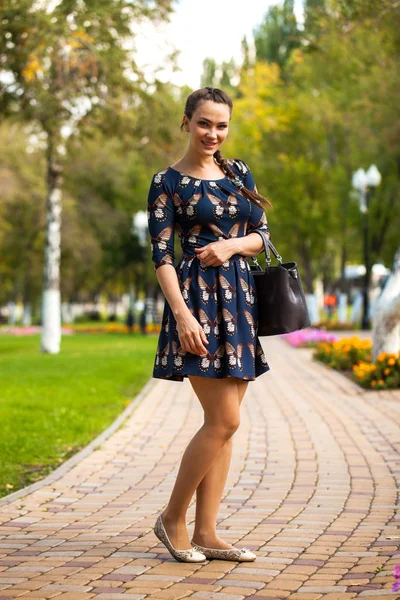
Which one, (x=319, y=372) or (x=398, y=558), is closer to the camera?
(x=398, y=558)

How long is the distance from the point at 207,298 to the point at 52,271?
63.3ft

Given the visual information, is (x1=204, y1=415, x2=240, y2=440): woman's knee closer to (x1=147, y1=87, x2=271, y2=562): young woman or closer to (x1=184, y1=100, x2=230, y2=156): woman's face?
(x1=147, y1=87, x2=271, y2=562): young woman

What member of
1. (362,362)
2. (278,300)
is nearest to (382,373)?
(362,362)

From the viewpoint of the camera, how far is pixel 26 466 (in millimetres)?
7922

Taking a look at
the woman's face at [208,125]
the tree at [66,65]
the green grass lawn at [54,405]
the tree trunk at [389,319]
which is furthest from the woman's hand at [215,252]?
the tree at [66,65]

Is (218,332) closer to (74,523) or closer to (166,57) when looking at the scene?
(74,523)

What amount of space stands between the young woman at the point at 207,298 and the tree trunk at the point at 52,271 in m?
18.4

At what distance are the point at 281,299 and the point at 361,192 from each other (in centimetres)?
2518

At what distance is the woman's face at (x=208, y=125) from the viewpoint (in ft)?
15.0

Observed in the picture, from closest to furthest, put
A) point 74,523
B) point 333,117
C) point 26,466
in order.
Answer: point 74,523 → point 26,466 → point 333,117

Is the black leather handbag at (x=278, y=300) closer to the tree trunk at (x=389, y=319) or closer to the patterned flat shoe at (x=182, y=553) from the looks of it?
the patterned flat shoe at (x=182, y=553)

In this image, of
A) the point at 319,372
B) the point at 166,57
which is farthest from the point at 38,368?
the point at 166,57

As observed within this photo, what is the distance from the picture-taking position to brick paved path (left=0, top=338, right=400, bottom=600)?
14.2 feet

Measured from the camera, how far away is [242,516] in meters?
5.92
